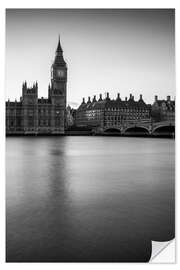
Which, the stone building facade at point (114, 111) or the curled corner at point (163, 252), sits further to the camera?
the stone building facade at point (114, 111)

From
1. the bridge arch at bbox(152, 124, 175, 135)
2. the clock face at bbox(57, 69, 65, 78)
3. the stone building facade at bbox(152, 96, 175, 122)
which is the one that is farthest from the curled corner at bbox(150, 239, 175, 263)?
the clock face at bbox(57, 69, 65, 78)

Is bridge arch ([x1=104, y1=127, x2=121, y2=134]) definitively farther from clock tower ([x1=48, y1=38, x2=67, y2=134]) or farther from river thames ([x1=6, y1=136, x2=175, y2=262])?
river thames ([x1=6, y1=136, x2=175, y2=262])

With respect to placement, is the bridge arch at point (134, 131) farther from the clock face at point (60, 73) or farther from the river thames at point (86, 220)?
the river thames at point (86, 220)

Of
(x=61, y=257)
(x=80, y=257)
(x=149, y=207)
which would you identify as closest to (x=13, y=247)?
(x=61, y=257)

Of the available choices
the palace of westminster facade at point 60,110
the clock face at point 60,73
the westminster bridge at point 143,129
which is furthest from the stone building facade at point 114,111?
the clock face at point 60,73

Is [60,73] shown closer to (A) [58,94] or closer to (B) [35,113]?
(A) [58,94]

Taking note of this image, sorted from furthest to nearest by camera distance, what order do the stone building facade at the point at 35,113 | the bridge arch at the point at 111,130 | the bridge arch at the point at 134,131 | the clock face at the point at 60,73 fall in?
the clock face at the point at 60,73
the stone building facade at the point at 35,113
the bridge arch at the point at 111,130
the bridge arch at the point at 134,131

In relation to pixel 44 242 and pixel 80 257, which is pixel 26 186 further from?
pixel 80 257
